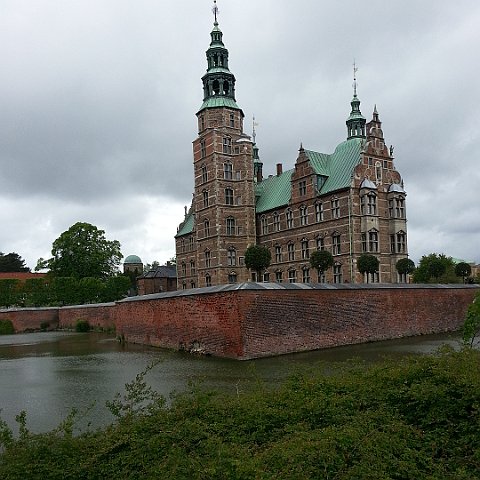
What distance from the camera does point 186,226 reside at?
172 ft

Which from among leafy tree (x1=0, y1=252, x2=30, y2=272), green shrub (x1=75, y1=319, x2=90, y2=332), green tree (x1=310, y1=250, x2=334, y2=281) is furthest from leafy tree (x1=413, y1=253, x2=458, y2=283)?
leafy tree (x1=0, y1=252, x2=30, y2=272)

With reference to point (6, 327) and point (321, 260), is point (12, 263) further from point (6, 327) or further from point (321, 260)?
point (321, 260)

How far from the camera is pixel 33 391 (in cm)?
1394

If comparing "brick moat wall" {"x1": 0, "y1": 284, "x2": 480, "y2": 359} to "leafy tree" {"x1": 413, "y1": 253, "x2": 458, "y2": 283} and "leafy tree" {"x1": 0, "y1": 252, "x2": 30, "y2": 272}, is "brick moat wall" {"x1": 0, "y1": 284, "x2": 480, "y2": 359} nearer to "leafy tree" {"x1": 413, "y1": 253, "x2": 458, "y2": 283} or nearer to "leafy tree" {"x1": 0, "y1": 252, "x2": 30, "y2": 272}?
"leafy tree" {"x1": 413, "y1": 253, "x2": 458, "y2": 283}

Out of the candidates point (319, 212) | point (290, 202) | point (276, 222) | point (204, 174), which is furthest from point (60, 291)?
point (319, 212)

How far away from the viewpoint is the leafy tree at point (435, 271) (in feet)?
113

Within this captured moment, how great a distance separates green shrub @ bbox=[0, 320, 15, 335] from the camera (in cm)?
4422

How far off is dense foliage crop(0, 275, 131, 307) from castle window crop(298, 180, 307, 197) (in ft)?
72.4

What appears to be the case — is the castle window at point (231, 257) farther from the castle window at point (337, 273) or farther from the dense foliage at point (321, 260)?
Result: the dense foliage at point (321, 260)

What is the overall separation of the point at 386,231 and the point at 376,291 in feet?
42.5

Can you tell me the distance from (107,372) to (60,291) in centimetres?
3606

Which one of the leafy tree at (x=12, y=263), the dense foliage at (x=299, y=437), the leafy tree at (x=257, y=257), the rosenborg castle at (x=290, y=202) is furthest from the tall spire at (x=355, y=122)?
the leafy tree at (x=12, y=263)

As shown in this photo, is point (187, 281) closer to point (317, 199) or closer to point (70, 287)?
point (70, 287)

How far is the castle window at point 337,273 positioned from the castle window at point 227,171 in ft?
40.2
